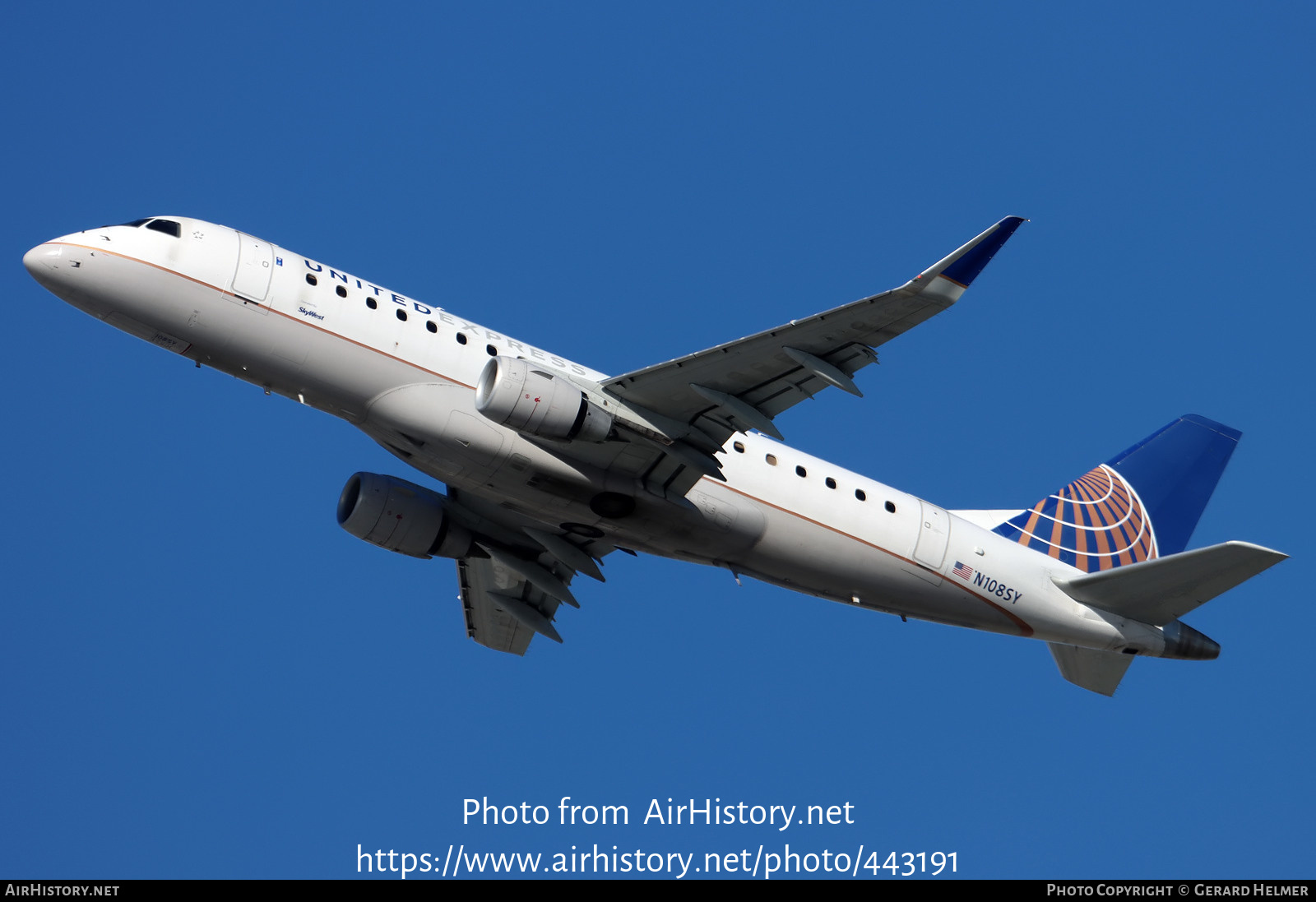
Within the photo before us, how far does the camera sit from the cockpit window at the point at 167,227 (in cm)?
2803

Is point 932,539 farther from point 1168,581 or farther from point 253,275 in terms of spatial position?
point 253,275

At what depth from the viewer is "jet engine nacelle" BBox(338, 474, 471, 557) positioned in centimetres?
3275

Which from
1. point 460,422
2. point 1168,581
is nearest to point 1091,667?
point 1168,581

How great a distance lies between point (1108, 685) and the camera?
34.3 metres

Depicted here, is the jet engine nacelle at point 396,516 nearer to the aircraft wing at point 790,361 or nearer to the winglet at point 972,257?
the aircraft wing at point 790,361

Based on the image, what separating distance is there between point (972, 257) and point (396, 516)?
15152 millimetres

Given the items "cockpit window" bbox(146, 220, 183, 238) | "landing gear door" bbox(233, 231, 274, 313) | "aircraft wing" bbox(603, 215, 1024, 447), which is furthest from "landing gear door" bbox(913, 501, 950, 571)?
"cockpit window" bbox(146, 220, 183, 238)

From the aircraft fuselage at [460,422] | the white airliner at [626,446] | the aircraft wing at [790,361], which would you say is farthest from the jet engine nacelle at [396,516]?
the aircraft wing at [790,361]

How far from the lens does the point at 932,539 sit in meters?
31.2

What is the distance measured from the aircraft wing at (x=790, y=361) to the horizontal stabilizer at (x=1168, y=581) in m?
8.99

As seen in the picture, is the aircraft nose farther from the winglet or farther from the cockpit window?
the winglet

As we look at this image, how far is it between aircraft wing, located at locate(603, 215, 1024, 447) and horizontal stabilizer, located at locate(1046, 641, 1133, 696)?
36.6 ft
